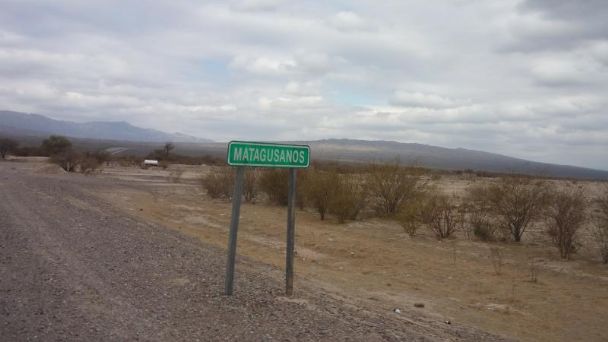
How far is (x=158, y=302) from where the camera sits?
299 inches

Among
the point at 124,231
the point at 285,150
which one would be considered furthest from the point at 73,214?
the point at 285,150

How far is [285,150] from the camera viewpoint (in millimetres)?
8438

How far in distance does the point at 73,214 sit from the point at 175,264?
877 cm

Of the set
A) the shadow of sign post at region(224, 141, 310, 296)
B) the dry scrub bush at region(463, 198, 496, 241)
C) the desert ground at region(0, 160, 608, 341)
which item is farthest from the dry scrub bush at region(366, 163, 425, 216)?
the shadow of sign post at region(224, 141, 310, 296)

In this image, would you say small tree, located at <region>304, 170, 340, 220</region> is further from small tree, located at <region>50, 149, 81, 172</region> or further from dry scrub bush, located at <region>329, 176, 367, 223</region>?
small tree, located at <region>50, 149, 81, 172</region>

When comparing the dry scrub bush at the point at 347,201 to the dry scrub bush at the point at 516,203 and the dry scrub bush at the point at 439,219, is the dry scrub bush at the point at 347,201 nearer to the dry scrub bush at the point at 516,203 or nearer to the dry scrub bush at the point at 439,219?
the dry scrub bush at the point at 439,219

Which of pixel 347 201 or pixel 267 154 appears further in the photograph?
pixel 347 201

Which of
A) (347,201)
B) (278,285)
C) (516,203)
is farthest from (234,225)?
(347,201)

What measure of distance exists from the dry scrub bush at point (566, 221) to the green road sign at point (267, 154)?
9.72 meters

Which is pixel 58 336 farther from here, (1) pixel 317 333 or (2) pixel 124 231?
(2) pixel 124 231

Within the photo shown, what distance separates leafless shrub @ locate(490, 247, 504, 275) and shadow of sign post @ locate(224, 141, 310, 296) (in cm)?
660

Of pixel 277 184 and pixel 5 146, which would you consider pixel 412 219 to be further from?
pixel 5 146

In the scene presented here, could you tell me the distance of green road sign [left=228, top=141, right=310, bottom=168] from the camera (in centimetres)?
806

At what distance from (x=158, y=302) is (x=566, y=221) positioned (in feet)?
38.9
